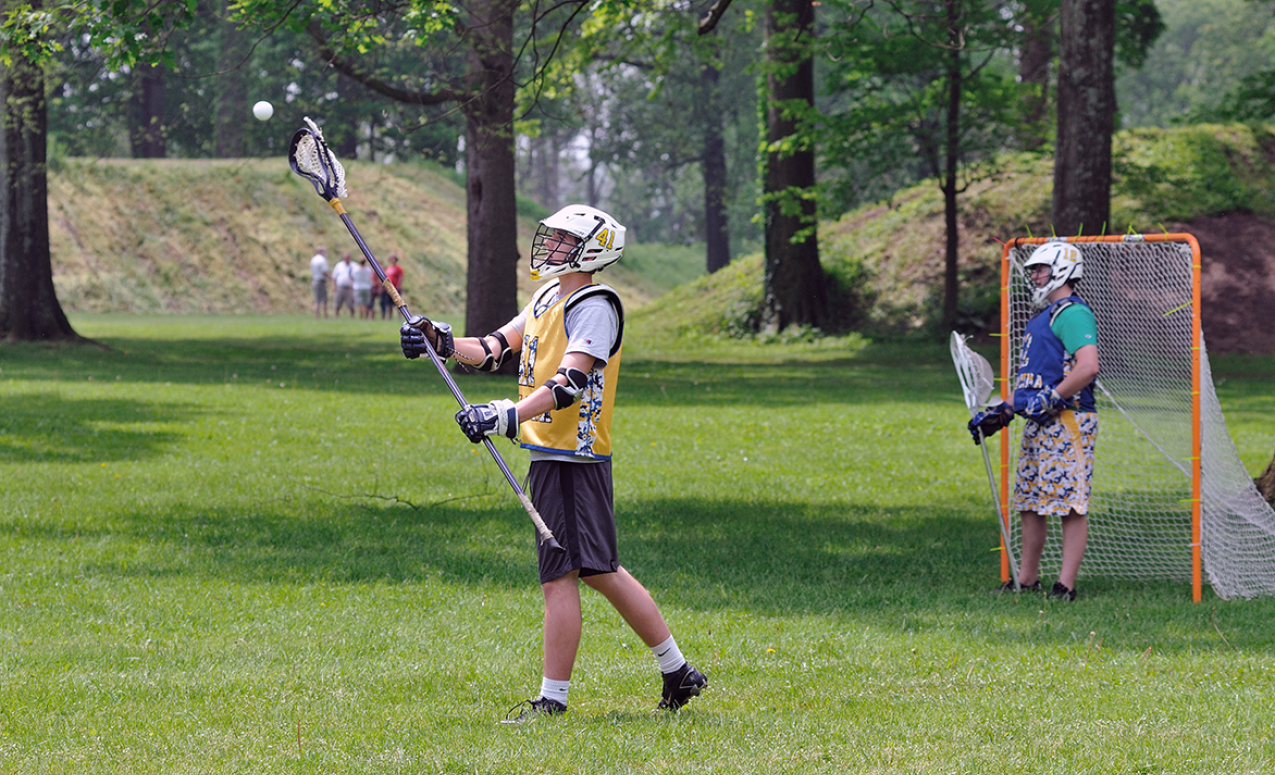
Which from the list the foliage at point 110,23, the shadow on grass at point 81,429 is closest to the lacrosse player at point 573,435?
the foliage at point 110,23

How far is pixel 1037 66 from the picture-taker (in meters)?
29.3

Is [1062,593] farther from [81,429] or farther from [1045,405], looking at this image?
[81,429]

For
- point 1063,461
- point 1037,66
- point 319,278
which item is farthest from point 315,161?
point 319,278

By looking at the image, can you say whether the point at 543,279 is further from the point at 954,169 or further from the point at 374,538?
the point at 954,169

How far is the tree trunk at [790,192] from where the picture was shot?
2423 centimetres

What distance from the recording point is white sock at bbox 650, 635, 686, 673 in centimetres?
534

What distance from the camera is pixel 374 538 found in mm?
9234

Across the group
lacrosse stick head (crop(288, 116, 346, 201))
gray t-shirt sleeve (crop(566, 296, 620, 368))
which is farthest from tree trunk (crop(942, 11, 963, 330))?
gray t-shirt sleeve (crop(566, 296, 620, 368))

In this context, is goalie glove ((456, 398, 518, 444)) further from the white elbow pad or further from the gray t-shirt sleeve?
the gray t-shirt sleeve

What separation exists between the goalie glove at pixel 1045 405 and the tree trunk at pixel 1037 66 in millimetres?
14976

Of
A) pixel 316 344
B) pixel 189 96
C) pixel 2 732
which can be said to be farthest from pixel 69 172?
pixel 2 732

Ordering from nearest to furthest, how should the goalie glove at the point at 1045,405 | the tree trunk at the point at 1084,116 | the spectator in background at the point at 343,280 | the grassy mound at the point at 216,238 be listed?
the goalie glove at the point at 1045,405 < the tree trunk at the point at 1084,116 < the spectator in background at the point at 343,280 < the grassy mound at the point at 216,238

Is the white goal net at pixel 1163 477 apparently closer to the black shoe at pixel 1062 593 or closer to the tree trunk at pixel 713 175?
the black shoe at pixel 1062 593

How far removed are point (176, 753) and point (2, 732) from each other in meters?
0.72
